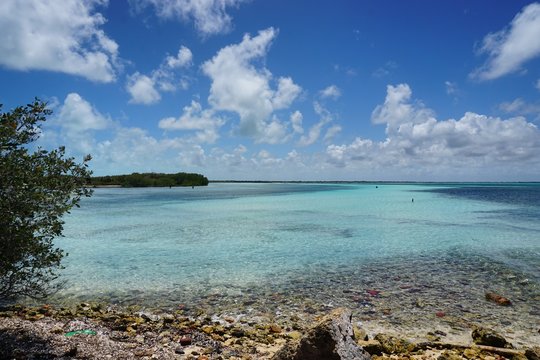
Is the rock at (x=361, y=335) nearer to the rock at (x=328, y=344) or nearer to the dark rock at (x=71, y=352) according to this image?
the rock at (x=328, y=344)

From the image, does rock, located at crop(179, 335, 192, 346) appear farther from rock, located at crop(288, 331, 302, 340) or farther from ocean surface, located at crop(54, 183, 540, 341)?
ocean surface, located at crop(54, 183, 540, 341)

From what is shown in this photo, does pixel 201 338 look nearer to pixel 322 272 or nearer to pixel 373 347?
pixel 373 347

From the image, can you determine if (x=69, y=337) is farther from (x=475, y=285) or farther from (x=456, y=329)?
(x=475, y=285)

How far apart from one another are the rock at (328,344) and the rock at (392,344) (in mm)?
2796

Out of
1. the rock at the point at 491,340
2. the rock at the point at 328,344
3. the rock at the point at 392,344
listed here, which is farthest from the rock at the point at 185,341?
the rock at the point at 491,340

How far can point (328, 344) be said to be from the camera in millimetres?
6305

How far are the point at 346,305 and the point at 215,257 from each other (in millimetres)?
10770

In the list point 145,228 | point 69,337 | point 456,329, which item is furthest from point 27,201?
point 145,228

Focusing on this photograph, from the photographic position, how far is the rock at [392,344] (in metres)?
9.03

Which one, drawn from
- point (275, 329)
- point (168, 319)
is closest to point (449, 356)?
point (275, 329)

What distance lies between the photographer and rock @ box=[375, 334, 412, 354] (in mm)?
9031

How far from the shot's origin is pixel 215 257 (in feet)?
71.8

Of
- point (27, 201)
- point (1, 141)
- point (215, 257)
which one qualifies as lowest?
point (215, 257)

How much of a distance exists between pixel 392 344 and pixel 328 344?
4.30 m
